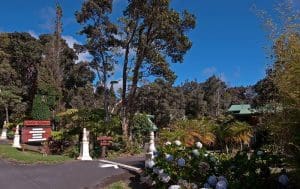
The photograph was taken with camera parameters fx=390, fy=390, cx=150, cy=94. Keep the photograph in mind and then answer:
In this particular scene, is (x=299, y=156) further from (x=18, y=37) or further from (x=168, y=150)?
(x=18, y=37)

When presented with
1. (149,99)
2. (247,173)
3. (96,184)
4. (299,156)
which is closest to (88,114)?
(96,184)

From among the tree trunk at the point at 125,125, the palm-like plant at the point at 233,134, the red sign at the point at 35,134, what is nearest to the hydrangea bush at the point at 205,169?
the palm-like plant at the point at 233,134

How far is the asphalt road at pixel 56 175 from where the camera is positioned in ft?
31.1

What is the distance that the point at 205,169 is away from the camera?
286 inches

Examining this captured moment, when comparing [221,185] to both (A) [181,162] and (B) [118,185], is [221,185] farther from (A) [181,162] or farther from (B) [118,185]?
(B) [118,185]

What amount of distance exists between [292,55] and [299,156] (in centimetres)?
130

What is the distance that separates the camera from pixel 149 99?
1677 inches

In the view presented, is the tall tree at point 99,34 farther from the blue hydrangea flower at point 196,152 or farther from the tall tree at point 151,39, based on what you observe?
the blue hydrangea flower at point 196,152

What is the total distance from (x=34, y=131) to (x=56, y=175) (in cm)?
888

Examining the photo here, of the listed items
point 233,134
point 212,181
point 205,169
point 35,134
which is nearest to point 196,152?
point 205,169

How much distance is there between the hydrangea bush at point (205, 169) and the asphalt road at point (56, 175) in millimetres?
1983

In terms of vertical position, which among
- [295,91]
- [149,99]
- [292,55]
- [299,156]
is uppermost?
[149,99]

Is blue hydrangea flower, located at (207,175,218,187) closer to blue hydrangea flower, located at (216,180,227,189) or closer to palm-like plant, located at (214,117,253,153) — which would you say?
blue hydrangea flower, located at (216,180,227,189)

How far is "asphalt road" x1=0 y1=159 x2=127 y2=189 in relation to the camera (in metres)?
9.47
